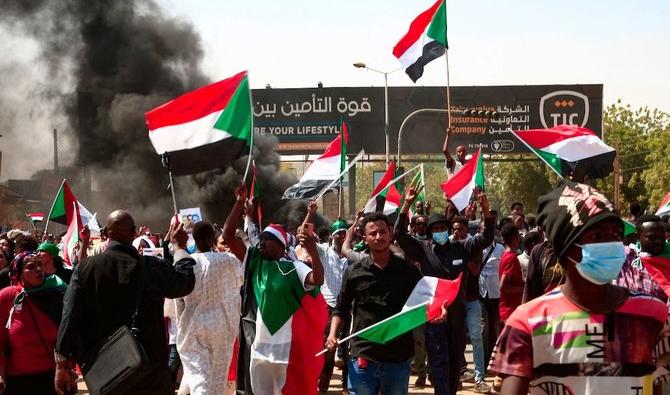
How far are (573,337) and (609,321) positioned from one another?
0.12m

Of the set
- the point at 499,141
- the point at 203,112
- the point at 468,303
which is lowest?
the point at 468,303

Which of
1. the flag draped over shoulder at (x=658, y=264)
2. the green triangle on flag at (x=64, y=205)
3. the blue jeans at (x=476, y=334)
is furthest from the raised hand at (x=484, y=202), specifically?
the green triangle on flag at (x=64, y=205)

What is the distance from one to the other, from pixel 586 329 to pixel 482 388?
7690 mm

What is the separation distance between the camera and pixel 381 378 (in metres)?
6.80

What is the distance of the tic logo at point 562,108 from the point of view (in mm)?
43719

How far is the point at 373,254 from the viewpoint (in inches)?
275

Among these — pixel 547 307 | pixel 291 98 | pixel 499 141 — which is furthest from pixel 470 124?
pixel 547 307

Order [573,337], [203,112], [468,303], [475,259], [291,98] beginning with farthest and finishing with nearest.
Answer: [291,98] → [468,303] → [475,259] → [203,112] → [573,337]

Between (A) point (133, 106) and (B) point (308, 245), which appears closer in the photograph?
(B) point (308, 245)

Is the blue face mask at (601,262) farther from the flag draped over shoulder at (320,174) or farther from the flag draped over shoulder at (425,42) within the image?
the flag draped over shoulder at (425,42)

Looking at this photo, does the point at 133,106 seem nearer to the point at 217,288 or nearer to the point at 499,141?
the point at 499,141

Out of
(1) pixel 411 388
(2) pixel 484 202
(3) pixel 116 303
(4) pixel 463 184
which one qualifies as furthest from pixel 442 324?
(3) pixel 116 303

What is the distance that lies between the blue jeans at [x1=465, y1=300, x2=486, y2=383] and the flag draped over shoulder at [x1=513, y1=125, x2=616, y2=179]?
192 centimetres

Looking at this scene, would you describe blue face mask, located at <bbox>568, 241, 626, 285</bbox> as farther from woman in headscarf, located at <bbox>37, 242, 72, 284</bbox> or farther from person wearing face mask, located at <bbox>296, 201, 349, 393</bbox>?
woman in headscarf, located at <bbox>37, 242, 72, 284</bbox>
